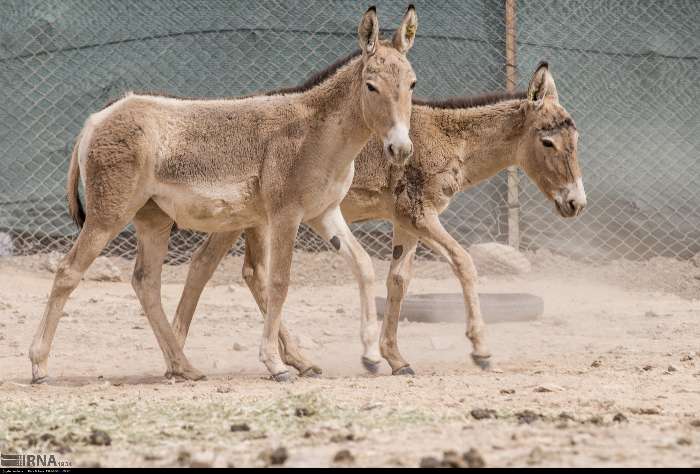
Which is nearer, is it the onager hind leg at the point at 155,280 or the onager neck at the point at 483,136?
the onager hind leg at the point at 155,280

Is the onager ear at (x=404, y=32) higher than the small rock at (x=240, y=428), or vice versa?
the onager ear at (x=404, y=32)

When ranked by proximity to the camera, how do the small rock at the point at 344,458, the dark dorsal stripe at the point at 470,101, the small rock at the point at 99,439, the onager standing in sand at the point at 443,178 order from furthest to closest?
1. the dark dorsal stripe at the point at 470,101
2. the onager standing in sand at the point at 443,178
3. the small rock at the point at 99,439
4. the small rock at the point at 344,458

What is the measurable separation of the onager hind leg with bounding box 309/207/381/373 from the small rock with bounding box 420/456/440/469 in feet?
10.7

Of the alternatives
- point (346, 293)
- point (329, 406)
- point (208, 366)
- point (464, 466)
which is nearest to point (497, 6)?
point (346, 293)

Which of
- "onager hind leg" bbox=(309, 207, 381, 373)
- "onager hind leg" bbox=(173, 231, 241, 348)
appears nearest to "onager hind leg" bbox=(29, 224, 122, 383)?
"onager hind leg" bbox=(173, 231, 241, 348)

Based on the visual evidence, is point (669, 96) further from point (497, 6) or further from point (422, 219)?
point (422, 219)

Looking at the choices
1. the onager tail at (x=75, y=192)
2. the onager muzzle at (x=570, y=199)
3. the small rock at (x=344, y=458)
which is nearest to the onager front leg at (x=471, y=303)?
the onager muzzle at (x=570, y=199)

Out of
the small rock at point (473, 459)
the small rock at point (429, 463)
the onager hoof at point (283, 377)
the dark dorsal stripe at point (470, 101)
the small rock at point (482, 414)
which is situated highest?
the dark dorsal stripe at point (470, 101)

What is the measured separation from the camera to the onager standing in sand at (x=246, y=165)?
7.02 meters

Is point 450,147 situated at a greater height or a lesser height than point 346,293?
greater

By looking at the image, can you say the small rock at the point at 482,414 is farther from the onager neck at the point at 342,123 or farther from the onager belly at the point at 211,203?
the onager belly at the point at 211,203

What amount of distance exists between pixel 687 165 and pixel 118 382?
701 cm

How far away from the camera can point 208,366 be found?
809 cm

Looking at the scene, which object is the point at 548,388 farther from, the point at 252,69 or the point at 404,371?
the point at 252,69
